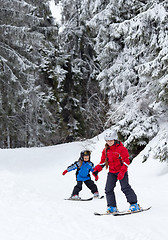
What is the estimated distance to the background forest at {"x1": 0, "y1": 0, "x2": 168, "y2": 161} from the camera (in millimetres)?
8766

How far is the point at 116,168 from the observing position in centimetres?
548

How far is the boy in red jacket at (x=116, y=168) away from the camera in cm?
525

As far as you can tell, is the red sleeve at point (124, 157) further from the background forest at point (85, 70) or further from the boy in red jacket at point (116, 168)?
the background forest at point (85, 70)

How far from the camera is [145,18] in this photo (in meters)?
8.42

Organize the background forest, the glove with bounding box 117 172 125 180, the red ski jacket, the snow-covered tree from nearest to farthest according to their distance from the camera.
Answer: the glove with bounding box 117 172 125 180 < the red ski jacket < the background forest < the snow-covered tree

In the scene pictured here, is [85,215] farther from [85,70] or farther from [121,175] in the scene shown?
[85,70]

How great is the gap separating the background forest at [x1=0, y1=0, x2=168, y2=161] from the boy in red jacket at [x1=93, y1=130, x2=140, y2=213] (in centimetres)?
280

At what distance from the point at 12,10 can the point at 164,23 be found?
29.7ft

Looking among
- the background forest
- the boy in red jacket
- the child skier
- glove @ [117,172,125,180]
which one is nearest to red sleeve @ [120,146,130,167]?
the boy in red jacket

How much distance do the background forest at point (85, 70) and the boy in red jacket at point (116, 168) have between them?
9.17ft

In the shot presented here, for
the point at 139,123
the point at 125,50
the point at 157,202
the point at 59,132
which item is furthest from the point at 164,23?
the point at 59,132

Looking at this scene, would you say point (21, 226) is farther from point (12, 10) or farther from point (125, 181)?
point (12, 10)

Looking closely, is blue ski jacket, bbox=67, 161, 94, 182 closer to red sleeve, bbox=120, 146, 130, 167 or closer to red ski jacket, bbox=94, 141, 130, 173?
red ski jacket, bbox=94, 141, 130, 173

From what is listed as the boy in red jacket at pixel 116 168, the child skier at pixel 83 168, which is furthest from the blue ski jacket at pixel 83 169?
the boy in red jacket at pixel 116 168
